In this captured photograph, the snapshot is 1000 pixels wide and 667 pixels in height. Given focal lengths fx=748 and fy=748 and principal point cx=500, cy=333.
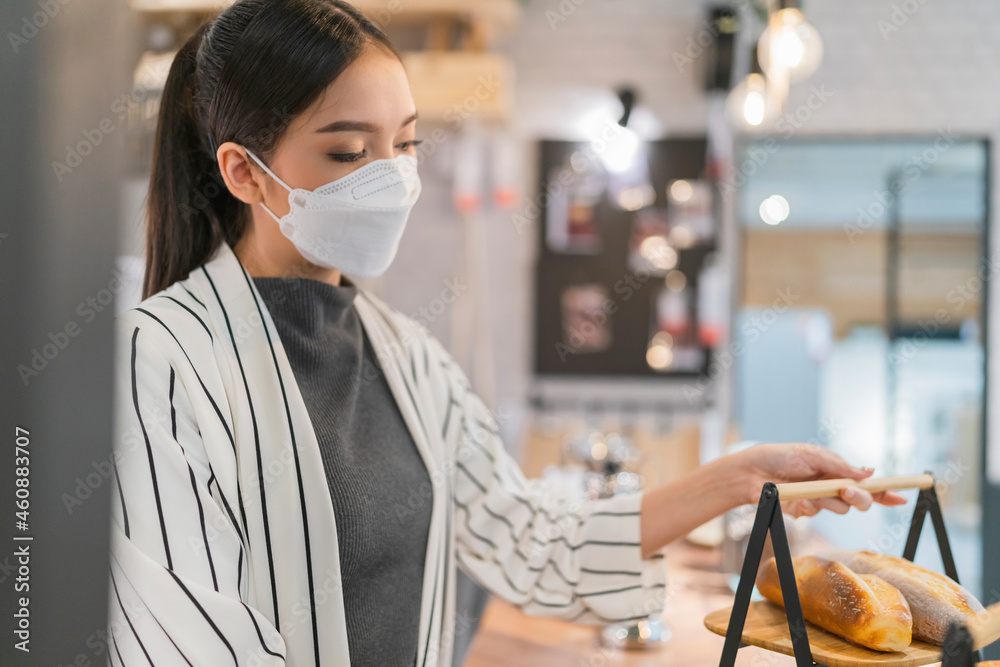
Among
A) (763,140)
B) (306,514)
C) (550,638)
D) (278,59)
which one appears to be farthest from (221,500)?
(763,140)

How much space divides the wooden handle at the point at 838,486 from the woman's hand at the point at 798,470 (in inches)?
0.9

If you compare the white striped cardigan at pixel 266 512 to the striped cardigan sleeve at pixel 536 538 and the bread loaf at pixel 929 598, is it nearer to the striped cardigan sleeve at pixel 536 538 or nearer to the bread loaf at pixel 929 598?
the striped cardigan sleeve at pixel 536 538

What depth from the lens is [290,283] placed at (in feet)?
3.20

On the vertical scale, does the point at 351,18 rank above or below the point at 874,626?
above

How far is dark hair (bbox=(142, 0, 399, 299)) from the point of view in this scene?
2.93ft

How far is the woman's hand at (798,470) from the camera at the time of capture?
0.89 m

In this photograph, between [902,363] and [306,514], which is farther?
[902,363]

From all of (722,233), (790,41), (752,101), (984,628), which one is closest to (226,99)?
(984,628)

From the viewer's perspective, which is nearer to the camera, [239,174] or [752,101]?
[239,174]

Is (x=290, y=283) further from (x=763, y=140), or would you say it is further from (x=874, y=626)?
(x=763, y=140)

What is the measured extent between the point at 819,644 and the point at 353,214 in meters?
0.72

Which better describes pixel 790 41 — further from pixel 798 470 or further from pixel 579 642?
pixel 579 642

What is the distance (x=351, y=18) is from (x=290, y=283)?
0.34m

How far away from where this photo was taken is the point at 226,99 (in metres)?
0.93
